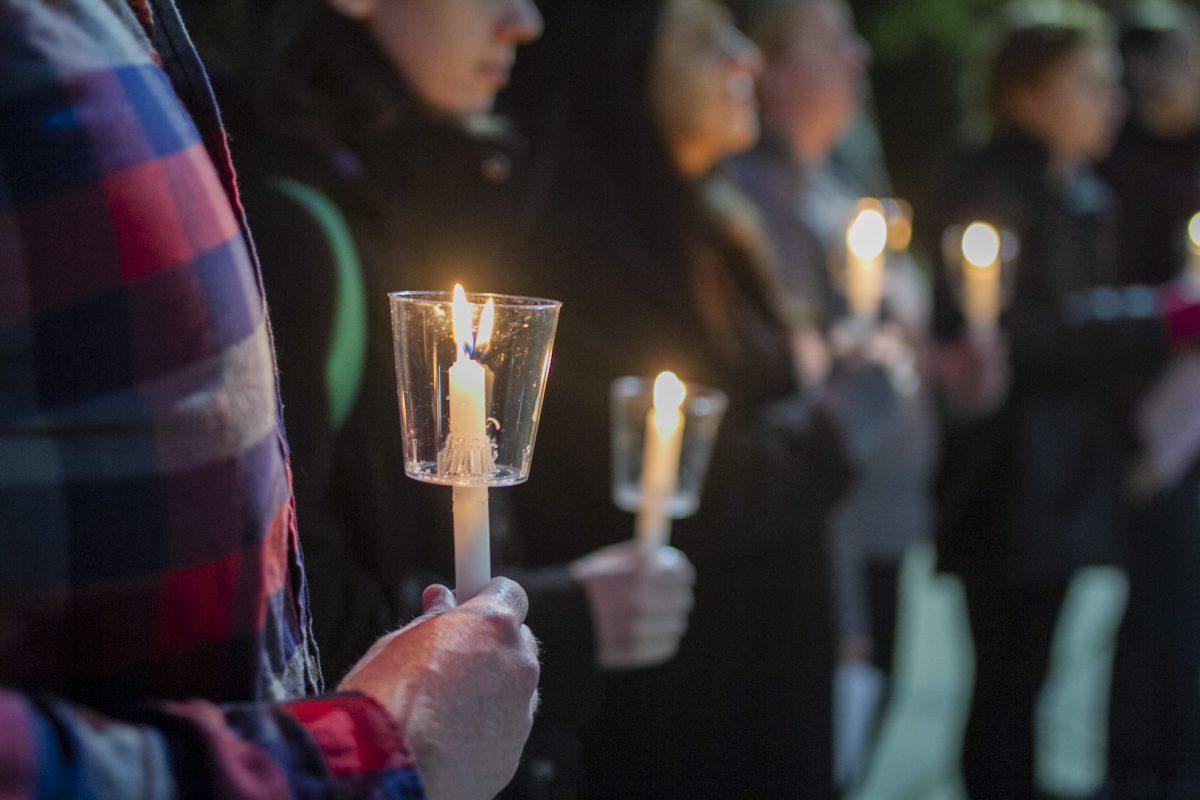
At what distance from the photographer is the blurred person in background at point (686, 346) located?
270 centimetres

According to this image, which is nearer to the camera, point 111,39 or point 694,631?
point 111,39

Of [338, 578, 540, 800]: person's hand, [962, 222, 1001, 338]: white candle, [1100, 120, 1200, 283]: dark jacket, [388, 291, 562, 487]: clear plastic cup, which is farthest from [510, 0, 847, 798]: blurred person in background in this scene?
[1100, 120, 1200, 283]: dark jacket

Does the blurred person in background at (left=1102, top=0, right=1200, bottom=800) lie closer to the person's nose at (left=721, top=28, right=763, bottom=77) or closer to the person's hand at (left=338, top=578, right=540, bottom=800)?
the person's nose at (left=721, top=28, right=763, bottom=77)

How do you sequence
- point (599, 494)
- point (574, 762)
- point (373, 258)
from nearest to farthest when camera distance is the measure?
point (373, 258) → point (574, 762) → point (599, 494)

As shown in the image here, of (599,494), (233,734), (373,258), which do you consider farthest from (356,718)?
(599,494)

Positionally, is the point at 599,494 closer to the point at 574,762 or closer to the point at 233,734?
the point at 574,762

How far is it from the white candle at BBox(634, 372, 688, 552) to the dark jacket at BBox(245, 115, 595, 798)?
0.48ft

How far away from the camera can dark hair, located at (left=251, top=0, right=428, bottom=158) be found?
176 centimetres

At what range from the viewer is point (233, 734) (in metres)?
0.70

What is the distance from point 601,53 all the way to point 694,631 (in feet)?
4.16

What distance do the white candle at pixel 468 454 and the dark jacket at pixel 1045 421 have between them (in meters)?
2.87

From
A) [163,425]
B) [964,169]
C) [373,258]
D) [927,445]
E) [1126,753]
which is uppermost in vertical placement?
[964,169]

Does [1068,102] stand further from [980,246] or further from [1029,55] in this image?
[980,246]

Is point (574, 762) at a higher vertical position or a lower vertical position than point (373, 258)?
lower
